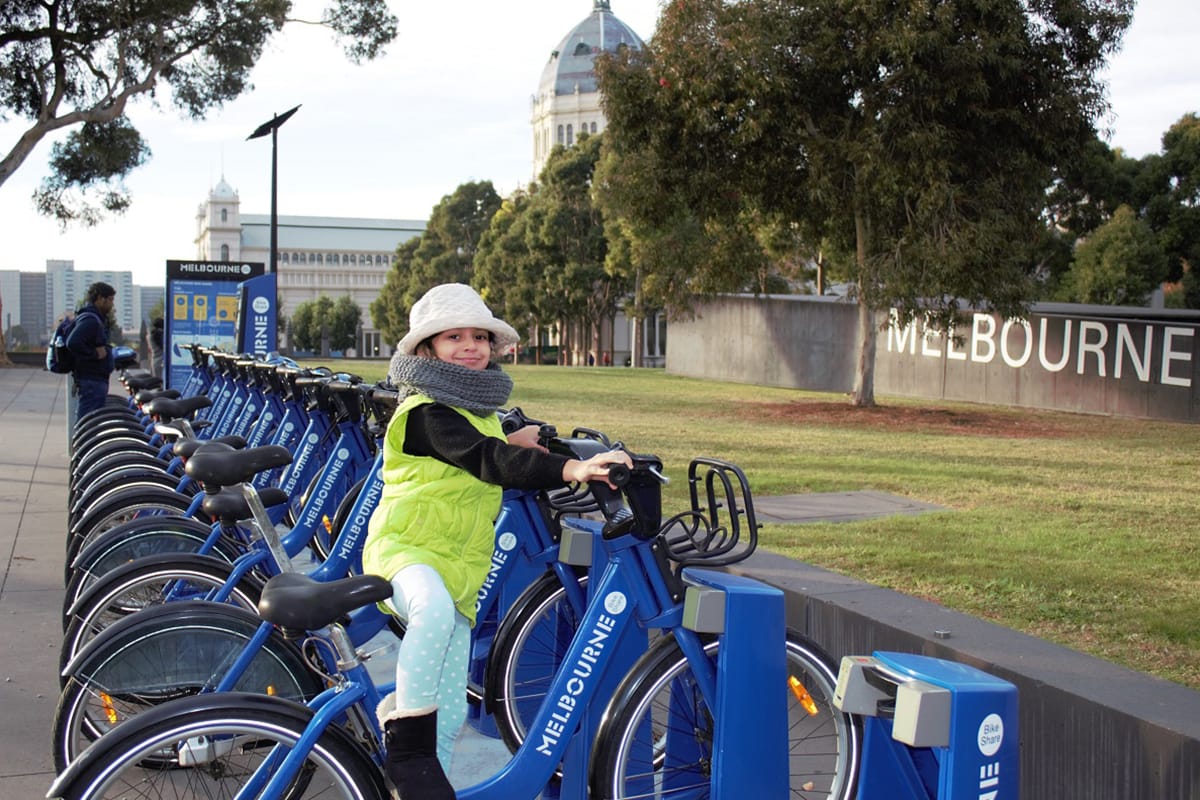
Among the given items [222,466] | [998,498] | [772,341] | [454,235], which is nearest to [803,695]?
[222,466]

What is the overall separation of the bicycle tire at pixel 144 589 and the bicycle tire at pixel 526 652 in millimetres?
898

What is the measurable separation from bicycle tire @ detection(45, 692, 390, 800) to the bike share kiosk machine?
109 cm

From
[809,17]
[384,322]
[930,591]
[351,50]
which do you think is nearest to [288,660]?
[930,591]

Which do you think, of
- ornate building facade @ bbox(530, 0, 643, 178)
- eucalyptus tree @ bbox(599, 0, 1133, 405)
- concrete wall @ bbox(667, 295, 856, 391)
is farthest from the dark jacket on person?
ornate building facade @ bbox(530, 0, 643, 178)

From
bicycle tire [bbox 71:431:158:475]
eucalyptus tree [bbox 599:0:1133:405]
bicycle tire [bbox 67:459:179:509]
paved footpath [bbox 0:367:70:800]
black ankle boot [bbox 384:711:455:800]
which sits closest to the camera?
black ankle boot [bbox 384:711:455:800]

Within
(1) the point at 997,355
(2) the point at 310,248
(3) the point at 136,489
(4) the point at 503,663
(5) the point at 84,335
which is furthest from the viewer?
(2) the point at 310,248

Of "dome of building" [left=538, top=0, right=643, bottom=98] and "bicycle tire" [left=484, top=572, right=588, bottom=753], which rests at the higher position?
"dome of building" [left=538, top=0, right=643, bottom=98]

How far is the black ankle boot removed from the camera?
9.20 ft

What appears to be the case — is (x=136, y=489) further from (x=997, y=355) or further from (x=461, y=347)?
(x=997, y=355)

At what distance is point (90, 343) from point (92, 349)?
0.22 ft

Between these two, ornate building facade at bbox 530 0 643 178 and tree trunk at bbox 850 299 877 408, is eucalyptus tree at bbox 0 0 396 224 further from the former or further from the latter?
ornate building facade at bbox 530 0 643 178

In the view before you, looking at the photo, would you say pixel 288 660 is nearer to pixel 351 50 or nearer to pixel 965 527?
pixel 965 527

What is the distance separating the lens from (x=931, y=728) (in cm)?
242

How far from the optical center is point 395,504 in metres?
3.23
